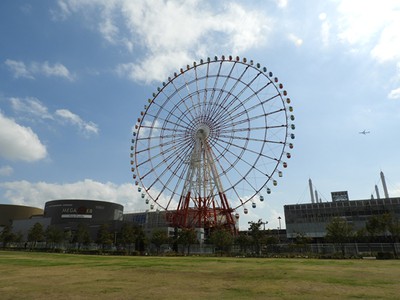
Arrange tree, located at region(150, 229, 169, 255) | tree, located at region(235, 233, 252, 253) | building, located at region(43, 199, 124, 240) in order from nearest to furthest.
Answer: tree, located at region(235, 233, 252, 253), tree, located at region(150, 229, 169, 255), building, located at region(43, 199, 124, 240)

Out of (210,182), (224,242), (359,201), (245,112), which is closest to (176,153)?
(210,182)

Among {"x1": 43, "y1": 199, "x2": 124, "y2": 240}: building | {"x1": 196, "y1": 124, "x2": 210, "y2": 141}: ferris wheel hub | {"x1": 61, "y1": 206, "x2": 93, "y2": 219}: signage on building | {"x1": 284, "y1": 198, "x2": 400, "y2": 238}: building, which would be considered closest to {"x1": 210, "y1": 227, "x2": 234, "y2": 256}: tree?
{"x1": 196, "y1": 124, "x2": 210, "y2": 141}: ferris wheel hub

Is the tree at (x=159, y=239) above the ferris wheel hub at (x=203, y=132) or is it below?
below

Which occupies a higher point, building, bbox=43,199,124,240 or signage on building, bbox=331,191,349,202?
signage on building, bbox=331,191,349,202

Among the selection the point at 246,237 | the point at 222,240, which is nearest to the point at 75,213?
the point at 222,240

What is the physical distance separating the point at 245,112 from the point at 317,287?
45235 mm

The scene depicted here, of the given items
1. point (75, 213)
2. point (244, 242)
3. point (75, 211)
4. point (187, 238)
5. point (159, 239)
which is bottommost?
point (244, 242)

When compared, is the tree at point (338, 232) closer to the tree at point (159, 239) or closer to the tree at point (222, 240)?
the tree at point (222, 240)

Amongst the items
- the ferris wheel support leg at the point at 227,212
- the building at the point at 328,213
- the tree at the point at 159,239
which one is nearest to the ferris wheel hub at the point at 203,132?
the ferris wheel support leg at the point at 227,212

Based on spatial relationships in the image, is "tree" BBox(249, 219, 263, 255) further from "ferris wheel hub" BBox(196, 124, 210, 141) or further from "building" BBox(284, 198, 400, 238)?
"building" BBox(284, 198, 400, 238)

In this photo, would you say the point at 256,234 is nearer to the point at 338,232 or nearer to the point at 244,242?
the point at 244,242

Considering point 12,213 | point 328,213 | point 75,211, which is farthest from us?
point 12,213

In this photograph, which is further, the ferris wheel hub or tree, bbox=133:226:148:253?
tree, bbox=133:226:148:253

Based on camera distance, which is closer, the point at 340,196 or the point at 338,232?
the point at 338,232
